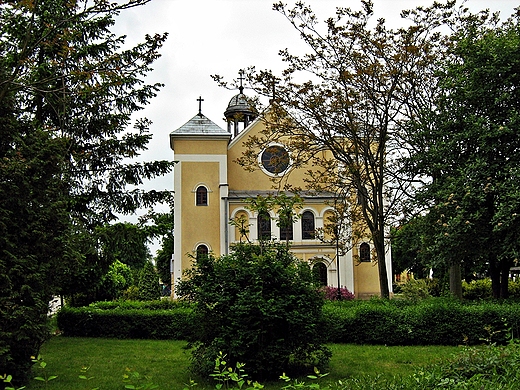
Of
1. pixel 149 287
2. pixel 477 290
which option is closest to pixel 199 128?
pixel 149 287

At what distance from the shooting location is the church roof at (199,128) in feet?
117

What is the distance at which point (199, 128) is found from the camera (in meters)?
36.1

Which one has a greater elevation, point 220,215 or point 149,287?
point 220,215

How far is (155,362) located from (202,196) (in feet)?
77.9

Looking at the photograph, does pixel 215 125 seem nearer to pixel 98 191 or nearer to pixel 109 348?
pixel 98 191

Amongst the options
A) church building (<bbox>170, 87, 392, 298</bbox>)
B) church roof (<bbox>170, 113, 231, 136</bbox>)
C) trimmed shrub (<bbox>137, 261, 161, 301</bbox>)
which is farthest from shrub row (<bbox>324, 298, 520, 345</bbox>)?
church roof (<bbox>170, 113, 231, 136</bbox>)

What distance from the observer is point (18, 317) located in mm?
8414

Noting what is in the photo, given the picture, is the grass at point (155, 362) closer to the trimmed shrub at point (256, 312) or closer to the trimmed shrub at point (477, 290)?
the trimmed shrub at point (256, 312)

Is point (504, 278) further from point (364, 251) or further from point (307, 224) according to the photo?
point (307, 224)

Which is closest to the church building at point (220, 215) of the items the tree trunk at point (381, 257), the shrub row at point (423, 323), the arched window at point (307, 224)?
the arched window at point (307, 224)

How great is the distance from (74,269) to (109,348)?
5.11 meters

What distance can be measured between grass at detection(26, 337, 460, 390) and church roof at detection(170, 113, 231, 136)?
21.6 m

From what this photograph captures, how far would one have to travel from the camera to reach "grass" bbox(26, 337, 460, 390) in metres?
9.60

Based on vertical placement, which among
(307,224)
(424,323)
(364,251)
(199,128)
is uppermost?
(199,128)
